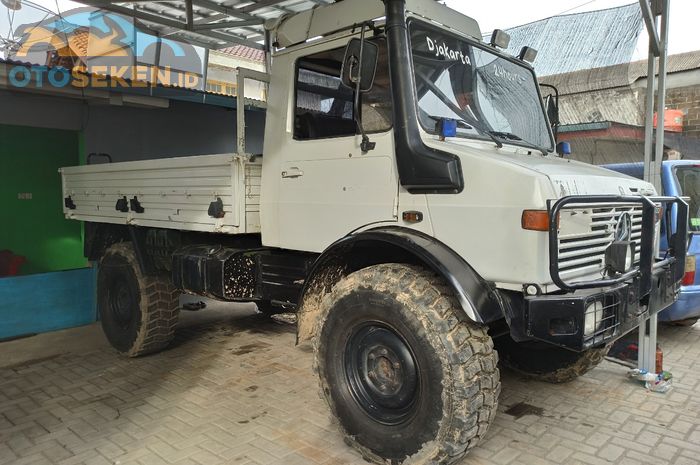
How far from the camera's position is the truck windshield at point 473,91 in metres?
3.18

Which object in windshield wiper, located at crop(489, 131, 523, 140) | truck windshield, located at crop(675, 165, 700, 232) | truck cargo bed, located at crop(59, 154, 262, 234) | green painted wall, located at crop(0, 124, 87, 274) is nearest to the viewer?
windshield wiper, located at crop(489, 131, 523, 140)

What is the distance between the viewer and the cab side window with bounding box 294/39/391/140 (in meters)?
3.46

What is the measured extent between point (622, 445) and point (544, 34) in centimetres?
1077

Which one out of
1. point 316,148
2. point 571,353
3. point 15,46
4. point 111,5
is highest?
point 111,5

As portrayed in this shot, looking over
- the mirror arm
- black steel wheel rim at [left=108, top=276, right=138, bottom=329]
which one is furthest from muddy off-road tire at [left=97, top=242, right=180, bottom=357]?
the mirror arm

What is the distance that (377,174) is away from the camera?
322 centimetres

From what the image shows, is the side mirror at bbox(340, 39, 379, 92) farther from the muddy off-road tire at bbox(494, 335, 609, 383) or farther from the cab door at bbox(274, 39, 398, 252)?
the muddy off-road tire at bbox(494, 335, 609, 383)

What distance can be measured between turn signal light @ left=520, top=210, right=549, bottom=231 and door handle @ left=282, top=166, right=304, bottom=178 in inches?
62.4

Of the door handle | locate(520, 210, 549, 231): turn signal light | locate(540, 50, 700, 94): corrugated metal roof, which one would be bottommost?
locate(520, 210, 549, 231): turn signal light

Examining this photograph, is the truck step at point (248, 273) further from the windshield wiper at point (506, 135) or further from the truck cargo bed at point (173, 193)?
the windshield wiper at point (506, 135)

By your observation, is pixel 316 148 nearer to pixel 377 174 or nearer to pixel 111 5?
pixel 377 174

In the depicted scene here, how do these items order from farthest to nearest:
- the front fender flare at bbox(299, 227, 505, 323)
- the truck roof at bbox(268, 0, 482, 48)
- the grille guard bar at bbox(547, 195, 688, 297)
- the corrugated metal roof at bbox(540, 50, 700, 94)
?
the corrugated metal roof at bbox(540, 50, 700, 94) → the truck roof at bbox(268, 0, 482, 48) → the front fender flare at bbox(299, 227, 505, 323) → the grille guard bar at bbox(547, 195, 688, 297)

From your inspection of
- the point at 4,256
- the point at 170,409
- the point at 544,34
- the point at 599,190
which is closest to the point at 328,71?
the point at 599,190

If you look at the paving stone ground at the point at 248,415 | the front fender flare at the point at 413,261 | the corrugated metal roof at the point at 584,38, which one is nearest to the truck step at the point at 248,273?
the front fender flare at the point at 413,261
